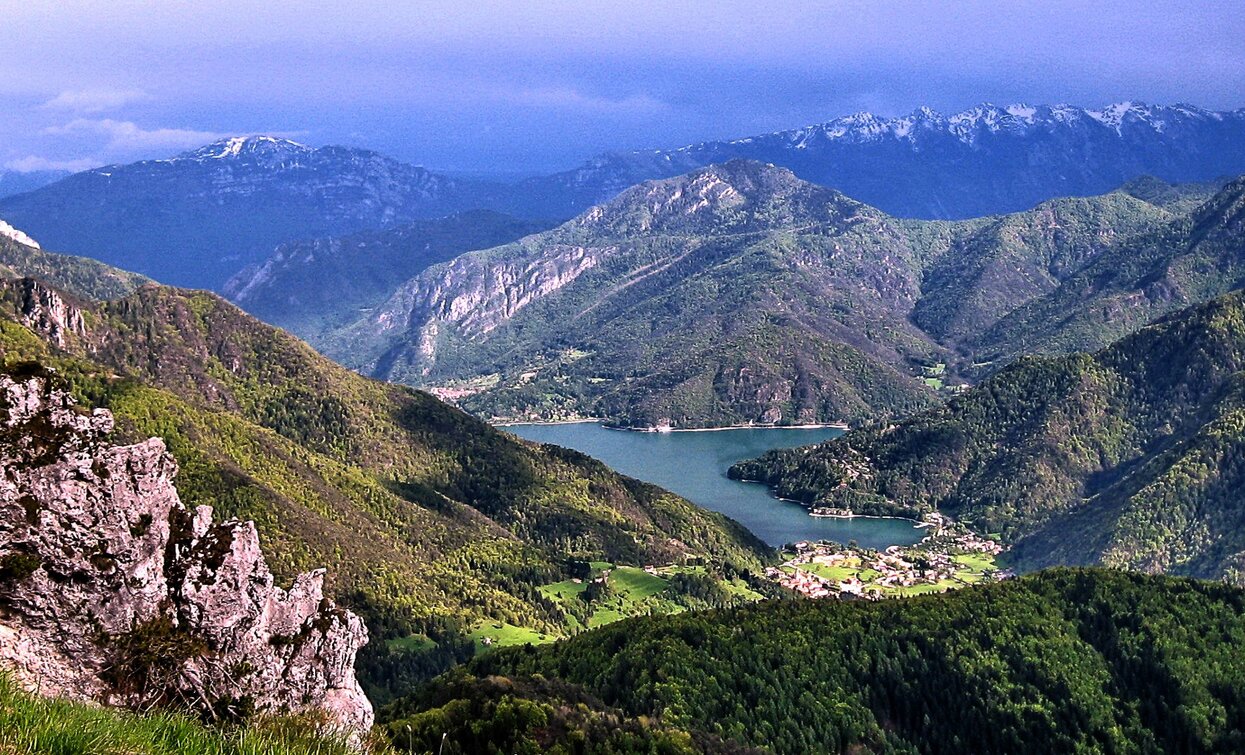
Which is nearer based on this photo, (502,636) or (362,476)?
(502,636)

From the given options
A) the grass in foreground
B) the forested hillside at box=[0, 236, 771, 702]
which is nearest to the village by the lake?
the forested hillside at box=[0, 236, 771, 702]

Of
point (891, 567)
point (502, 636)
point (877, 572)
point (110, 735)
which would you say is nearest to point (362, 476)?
point (502, 636)

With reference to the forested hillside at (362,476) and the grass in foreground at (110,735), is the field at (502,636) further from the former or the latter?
the grass in foreground at (110,735)

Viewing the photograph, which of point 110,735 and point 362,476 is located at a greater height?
point 110,735

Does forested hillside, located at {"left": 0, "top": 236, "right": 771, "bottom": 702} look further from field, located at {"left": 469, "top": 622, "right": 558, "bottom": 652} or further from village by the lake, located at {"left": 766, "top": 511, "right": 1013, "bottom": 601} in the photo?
village by the lake, located at {"left": 766, "top": 511, "right": 1013, "bottom": 601}

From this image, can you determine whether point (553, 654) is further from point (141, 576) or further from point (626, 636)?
point (141, 576)

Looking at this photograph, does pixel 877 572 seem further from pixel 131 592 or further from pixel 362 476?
pixel 131 592
